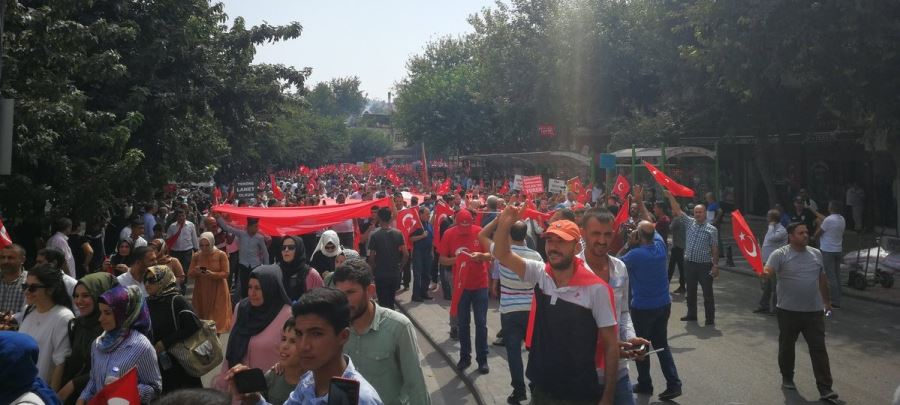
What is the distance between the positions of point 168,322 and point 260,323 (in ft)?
2.06

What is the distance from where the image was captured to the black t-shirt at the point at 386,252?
9.58 meters

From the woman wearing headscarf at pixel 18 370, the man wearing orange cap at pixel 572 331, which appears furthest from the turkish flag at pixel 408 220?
the woman wearing headscarf at pixel 18 370

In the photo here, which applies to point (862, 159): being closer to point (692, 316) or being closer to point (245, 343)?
point (692, 316)

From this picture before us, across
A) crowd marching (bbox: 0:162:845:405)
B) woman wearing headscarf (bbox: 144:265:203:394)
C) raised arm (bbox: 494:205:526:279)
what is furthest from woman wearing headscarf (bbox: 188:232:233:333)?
raised arm (bbox: 494:205:526:279)

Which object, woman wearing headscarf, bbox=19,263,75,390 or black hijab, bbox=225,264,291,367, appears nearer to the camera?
black hijab, bbox=225,264,291,367

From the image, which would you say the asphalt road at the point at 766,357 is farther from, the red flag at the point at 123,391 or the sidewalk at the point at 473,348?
the red flag at the point at 123,391

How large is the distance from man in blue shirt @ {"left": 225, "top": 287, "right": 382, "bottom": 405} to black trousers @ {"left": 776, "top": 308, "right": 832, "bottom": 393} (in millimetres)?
5370

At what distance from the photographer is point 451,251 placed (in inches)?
375

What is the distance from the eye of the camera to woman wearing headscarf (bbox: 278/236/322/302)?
630cm

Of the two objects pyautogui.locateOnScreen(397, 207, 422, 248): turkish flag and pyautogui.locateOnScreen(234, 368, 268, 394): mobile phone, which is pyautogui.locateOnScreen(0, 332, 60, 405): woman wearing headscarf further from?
pyautogui.locateOnScreen(397, 207, 422, 248): turkish flag

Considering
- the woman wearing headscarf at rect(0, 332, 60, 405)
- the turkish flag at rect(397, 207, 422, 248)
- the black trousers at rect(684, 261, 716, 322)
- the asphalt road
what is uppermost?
the woman wearing headscarf at rect(0, 332, 60, 405)

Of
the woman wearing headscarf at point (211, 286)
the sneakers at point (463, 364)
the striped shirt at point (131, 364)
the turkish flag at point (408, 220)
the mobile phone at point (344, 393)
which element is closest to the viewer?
the mobile phone at point (344, 393)

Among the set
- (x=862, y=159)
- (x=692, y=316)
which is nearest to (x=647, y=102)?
(x=862, y=159)

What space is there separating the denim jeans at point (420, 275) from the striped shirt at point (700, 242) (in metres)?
4.60
